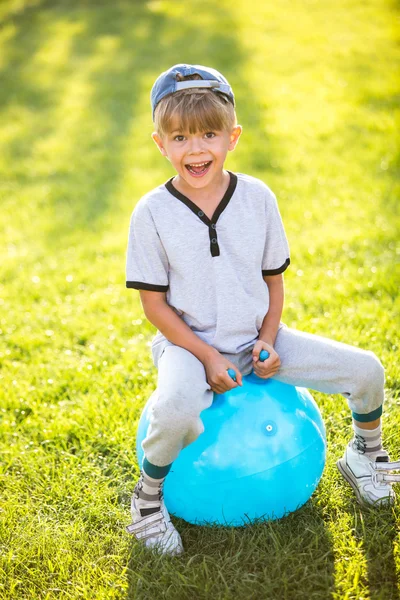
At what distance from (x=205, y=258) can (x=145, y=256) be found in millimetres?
225

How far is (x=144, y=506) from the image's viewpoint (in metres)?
2.35

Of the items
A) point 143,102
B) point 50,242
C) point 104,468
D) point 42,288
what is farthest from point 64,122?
point 104,468

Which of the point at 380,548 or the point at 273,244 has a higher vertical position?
the point at 273,244

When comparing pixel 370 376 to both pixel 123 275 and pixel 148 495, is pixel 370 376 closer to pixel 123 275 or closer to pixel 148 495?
pixel 148 495

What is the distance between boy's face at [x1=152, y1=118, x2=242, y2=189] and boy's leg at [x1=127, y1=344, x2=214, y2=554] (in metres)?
0.65

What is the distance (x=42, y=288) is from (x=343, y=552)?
2961 mm

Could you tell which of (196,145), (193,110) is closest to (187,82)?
(193,110)

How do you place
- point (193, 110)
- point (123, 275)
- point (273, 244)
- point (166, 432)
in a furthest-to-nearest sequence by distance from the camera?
point (123, 275)
point (273, 244)
point (193, 110)
point (166, 432)

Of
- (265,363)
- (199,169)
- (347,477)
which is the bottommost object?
(347,477)

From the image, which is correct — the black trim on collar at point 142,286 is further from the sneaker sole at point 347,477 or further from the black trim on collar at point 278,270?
the sneaker sole at point 347,477

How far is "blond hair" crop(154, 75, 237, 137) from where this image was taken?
2283 mm

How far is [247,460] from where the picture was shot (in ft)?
7.32

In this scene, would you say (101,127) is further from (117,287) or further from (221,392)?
(221,392)

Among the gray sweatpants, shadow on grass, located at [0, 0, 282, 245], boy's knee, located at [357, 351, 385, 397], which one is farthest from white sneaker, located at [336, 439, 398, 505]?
shadow on grass, located at [0, 0, 282, 245]
